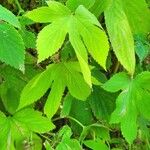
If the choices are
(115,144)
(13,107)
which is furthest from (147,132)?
(13,107)

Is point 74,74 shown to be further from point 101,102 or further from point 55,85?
point 101,102

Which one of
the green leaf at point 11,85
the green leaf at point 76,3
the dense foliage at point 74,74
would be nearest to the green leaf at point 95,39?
the dense foliage at point 74,74

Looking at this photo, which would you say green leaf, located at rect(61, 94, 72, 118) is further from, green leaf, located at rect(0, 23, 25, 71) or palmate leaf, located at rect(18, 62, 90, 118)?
green leaf, located at rect(0, 23, 25, 71)

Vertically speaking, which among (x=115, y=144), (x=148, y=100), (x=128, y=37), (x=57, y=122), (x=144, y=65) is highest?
(x=128, y=37)

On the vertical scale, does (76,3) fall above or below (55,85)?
above

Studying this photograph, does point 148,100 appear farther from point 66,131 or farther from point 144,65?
point 144,65

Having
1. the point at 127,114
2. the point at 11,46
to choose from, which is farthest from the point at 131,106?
the point at 11,46

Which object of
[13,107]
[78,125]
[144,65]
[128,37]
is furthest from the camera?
[144,65]
